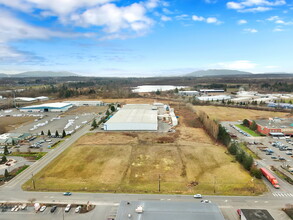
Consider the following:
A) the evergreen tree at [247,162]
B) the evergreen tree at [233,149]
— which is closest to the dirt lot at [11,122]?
the evergreen tree at [233,149]

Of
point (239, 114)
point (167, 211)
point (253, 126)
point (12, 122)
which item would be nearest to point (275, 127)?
point (253, 126)

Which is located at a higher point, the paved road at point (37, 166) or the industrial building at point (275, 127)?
the industrial building at point (275, 127)

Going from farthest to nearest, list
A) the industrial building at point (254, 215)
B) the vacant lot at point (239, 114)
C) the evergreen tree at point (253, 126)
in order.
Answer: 1. the vacant lot at point (239, 114)
2. the evergreen tree at point (253, 126)
3. the industrial building at point (254, 215)

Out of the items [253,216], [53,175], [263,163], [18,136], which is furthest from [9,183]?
[263,163]

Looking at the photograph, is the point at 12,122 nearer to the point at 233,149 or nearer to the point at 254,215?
the point at 233,149

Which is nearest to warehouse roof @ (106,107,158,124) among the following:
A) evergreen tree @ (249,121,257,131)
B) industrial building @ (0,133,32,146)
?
industrial building @ (0,133,32,146)

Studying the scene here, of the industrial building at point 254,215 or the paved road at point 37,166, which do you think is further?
the paved road at point 37,166

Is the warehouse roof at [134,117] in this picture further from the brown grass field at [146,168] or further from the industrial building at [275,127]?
the industrial building at [275,127]
